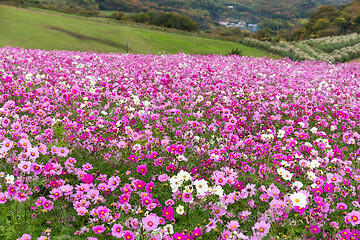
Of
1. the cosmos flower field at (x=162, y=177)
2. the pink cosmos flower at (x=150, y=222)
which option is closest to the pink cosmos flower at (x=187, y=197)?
the cosmos flower field at (x=162, y=177)

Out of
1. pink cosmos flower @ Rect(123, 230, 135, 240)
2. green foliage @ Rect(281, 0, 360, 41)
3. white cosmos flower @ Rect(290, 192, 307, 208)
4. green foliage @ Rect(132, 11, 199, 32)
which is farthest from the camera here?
green foliage @ Rect(281, 0, 360, 41)

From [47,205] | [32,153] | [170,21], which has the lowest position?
[47,205]

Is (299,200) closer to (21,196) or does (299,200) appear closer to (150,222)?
(150,222)

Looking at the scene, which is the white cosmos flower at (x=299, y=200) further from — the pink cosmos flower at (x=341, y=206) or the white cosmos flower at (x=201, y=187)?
the white cosmos flower at (x=201, y=187)

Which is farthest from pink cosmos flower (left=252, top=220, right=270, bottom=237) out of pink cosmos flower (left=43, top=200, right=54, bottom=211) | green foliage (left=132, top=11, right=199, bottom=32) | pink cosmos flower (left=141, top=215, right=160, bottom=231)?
green foliage (left=132, top=11, right=199, bottom=32)

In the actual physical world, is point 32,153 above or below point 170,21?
below

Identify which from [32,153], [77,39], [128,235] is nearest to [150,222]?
[128,235]

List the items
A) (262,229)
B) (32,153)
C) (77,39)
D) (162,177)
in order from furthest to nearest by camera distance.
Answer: (77,39) → (162,177) → (32,153) → (262,229)

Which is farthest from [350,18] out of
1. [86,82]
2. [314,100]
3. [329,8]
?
[86,82]

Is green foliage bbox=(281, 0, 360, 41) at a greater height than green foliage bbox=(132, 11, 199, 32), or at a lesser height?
greater

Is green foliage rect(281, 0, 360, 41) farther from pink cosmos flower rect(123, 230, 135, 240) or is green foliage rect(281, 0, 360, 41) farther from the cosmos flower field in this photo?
pink cosmos flower rect(123, 230, 135, 240)

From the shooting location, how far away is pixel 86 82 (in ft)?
22.2

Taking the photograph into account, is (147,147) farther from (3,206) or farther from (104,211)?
(3,206)

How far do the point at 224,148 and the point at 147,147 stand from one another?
A: 4.02 feet
